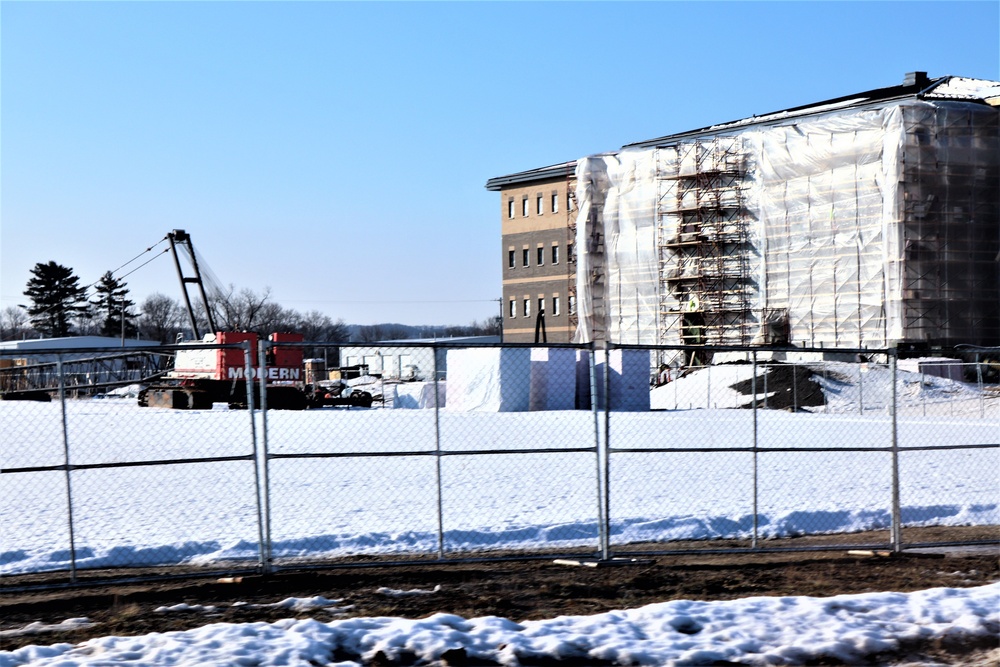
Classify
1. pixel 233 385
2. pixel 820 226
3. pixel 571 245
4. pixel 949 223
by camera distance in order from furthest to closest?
pixel 571 245, pixel 820 226, pixel 949 223, pixel 233 385

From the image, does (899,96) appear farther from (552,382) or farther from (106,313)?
(106,313)

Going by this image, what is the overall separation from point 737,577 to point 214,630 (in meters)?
4.86

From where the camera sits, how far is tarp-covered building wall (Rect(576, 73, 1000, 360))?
1839 inches

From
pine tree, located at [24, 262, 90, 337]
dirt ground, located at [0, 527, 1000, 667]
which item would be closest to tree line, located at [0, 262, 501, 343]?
pine tree, located at [24, 262, 90, 337]

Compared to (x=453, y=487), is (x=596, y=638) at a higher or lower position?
higher

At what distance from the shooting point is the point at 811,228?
5075 cm

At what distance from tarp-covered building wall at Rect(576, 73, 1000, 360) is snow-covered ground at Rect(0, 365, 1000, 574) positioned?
1979cm

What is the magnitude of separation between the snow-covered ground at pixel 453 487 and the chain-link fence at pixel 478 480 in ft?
0.18

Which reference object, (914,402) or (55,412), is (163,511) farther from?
(914,402)

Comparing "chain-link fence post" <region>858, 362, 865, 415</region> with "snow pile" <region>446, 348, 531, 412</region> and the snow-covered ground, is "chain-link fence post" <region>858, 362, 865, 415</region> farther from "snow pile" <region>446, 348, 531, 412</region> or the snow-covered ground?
"snow pile" <region>446, 348, 531, 412</region>

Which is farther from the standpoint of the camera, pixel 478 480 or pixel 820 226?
pixel 820 226

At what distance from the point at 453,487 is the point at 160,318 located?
137 m

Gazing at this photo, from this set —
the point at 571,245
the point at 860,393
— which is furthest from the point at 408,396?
the point at 571,245

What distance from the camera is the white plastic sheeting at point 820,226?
4669 centimetres
